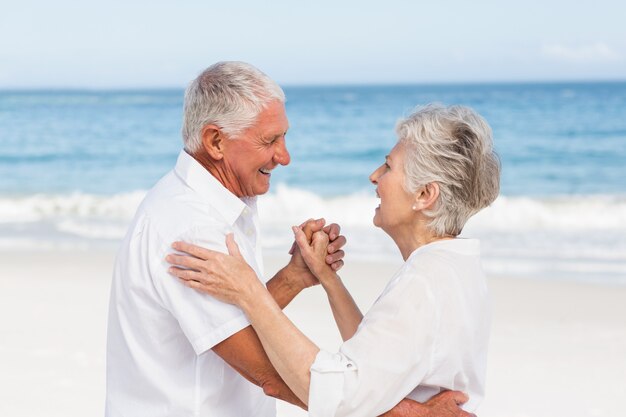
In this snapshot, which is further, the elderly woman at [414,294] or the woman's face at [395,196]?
the woman's face at [395,196]

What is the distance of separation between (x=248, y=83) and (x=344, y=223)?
33.8 ft

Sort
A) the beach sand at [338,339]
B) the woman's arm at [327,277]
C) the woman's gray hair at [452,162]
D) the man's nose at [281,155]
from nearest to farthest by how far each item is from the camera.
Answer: the woman's gray hair at [452,162], the man's nose at [281,155], the woman's arm at [327,277], the beach sand at [338,339]

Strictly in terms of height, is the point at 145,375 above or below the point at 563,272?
above

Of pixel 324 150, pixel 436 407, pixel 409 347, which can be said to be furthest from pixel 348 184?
pixel 409 347

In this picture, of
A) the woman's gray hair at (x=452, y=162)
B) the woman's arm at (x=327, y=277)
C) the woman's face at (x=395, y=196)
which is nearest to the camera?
the woman's gray hair at (x=452, y=162)

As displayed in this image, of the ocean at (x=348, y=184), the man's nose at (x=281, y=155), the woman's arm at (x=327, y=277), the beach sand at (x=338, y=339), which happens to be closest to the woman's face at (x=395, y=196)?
the man's nose at (x=281, y=155)

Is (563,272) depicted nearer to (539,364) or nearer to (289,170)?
(539,364)

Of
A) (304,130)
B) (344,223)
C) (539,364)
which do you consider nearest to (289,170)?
(344,223)

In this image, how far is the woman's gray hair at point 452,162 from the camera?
2514mm

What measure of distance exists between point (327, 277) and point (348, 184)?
14282 mm

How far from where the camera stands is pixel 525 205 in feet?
44.0

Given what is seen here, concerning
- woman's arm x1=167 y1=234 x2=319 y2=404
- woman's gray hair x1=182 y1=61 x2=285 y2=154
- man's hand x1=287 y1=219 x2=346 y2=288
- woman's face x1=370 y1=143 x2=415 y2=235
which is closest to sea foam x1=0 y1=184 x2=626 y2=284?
man's hand x1=287 y1=219 x2=346 y2=288

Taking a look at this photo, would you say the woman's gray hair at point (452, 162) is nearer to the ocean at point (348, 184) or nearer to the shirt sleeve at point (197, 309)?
the shirt sleeve at point (197, 309)

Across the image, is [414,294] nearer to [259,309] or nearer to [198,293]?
[259,309]
